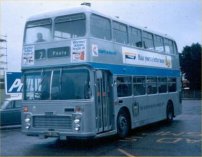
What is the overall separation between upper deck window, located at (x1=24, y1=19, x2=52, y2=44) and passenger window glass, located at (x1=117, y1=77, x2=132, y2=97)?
298 cm

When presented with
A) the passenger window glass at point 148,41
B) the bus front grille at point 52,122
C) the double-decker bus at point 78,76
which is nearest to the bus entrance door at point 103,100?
the double-decker bus at point 78,76

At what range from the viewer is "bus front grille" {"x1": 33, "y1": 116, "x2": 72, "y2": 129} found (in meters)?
12.2

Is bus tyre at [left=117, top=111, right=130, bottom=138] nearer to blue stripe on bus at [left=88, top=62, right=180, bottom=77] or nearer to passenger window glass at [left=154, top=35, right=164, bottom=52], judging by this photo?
blue stripe on bus at [left=88, top=62, right=180, bottom=77]

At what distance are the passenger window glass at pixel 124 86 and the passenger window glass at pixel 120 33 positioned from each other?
1401mm

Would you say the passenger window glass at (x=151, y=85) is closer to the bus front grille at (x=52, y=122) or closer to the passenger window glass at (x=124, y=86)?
the passenger window glass at (x=124, y=86)

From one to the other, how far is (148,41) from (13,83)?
691 cm

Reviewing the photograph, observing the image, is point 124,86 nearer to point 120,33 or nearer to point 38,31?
point 120,33

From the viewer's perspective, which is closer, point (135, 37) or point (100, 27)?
point (100, 27)

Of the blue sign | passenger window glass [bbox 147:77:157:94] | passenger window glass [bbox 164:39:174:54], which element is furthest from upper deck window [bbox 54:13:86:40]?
passenger window glass [bbox 164:39:174:54]

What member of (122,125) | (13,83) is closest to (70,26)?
(122,125)

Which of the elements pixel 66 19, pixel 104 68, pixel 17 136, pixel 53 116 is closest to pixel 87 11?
pixel 66 19

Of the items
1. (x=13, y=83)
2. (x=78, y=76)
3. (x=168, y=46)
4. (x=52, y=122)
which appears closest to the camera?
(x=78, y=76)

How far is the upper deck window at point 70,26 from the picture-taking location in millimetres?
12685

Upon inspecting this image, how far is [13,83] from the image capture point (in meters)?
19.7
